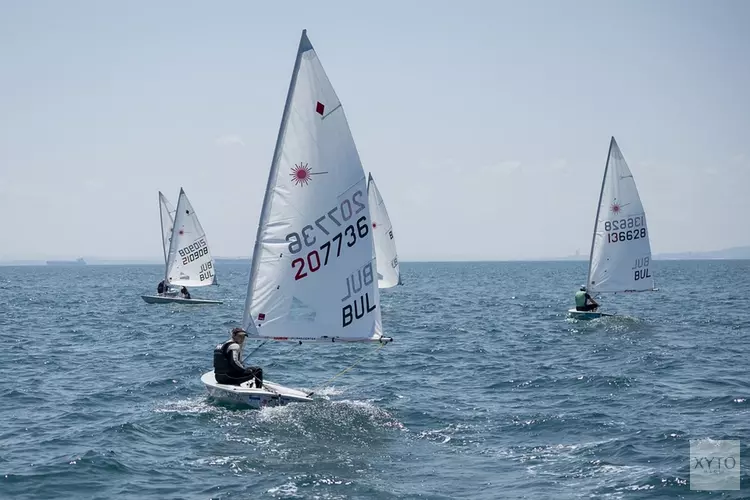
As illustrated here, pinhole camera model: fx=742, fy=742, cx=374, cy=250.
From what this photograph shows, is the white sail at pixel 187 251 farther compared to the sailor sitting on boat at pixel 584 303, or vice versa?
the white sail at pixel 187 251

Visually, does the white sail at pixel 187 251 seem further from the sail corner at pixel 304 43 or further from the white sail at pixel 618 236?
the sail corner at pixel 304 43

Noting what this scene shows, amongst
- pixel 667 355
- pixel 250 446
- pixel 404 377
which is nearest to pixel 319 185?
pixel 250 446

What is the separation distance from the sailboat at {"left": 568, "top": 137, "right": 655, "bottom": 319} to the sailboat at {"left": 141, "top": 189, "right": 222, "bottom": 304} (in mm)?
25104

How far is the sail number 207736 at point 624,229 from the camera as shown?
38.2 metres

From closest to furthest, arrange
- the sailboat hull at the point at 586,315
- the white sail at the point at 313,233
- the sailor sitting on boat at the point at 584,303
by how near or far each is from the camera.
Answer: the white sail at the point at 313,233 → the sailboat hull at the point at 586,315 → the sailor sitting on boat at the point at 584,303

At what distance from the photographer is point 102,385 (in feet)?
71.9

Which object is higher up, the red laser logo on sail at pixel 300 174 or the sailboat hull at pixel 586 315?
the red laser logo on sail at pixel 300 174

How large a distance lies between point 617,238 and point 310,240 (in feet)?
83.8

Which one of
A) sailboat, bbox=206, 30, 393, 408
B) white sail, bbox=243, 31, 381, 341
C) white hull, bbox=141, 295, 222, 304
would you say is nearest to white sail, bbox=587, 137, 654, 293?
sailboat, bbox=206, 30, 393, 408

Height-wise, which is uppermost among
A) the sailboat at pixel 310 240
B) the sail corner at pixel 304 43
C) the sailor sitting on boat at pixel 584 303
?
the sail corner at pixel 304 43

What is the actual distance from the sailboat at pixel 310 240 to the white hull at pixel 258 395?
2 cm

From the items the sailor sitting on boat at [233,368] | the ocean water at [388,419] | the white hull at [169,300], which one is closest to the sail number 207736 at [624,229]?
the ocean water at [388,419]

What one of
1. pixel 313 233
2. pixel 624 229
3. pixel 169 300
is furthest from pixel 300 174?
pixel 169 300

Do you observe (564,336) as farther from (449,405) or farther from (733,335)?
(449,405)
